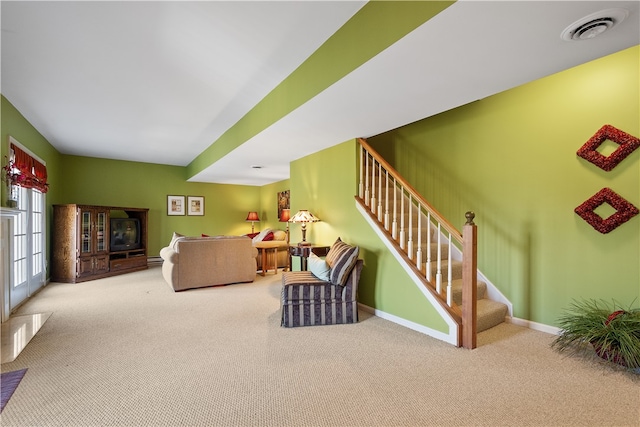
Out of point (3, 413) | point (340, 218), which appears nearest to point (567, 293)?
point (340, 218)

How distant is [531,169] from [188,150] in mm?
6065

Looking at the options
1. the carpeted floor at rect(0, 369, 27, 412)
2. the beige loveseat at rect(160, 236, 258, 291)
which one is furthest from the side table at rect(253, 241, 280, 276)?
the carpeted floor at rect(0, 369, 27, 412)

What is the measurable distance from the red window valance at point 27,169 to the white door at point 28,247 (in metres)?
0.24

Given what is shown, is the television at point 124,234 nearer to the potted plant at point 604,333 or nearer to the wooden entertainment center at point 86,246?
the wooden entertainment center at point 86,246

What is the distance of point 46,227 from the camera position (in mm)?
5441

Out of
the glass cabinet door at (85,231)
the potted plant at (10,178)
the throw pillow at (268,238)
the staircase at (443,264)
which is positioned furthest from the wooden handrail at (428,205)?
the glass cabinet door at (85,231)

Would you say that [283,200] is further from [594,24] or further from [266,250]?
[594,24]

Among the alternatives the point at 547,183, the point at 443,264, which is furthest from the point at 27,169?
the point at 547,183

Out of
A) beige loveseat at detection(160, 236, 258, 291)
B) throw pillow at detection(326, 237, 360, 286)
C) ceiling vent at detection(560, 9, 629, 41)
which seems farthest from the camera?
beige loveseat at detection(160, 236, 258, 291)

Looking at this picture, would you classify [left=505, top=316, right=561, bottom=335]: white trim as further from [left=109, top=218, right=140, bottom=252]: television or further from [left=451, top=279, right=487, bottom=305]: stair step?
[left=109, top=218, right=140, bottom=252]: television

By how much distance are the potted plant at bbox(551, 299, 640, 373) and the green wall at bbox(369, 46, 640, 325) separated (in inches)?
5.6

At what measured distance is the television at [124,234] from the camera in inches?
253

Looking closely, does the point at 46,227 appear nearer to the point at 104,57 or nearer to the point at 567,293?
the point at 104,57

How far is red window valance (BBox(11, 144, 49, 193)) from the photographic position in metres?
3.83
